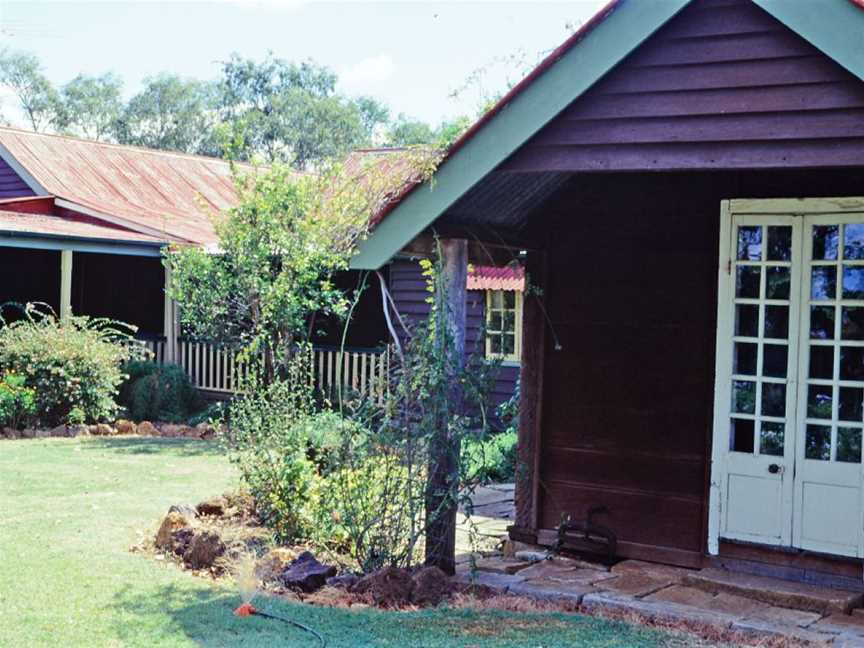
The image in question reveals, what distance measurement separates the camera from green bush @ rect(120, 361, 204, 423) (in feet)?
53.0

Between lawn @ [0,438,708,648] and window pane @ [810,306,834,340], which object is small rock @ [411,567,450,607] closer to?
lawn @ [0,438,708,648]

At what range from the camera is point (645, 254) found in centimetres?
789

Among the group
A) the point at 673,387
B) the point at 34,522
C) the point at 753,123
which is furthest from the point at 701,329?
the point at 34,522

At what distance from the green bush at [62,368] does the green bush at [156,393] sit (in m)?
1.01

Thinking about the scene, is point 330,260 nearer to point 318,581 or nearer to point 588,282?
point 588,282

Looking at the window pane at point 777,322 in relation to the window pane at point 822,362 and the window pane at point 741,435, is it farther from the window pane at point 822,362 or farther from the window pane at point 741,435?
the window pane at point 741,435

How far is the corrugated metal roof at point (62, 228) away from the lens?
16.4 meters

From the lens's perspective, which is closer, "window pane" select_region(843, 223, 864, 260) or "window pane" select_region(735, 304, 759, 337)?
"window pane" select_region(843, 223, 864, 260)

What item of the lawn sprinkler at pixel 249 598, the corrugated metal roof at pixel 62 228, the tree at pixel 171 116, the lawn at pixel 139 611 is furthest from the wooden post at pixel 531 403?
the tree at pixel 171 116

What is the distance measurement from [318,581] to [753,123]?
12.7ft

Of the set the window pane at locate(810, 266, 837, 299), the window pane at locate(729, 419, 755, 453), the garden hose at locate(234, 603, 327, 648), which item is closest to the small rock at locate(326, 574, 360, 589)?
the garden hose at locate(234, 603, 327, 648)

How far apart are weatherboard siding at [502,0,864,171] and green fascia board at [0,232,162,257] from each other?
38.9 ft

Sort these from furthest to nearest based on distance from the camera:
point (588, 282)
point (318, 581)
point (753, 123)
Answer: point (588, 282), point (318, 581), point (753, 123)

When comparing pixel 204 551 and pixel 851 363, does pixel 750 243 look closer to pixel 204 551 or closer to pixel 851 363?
pixel 851 363
